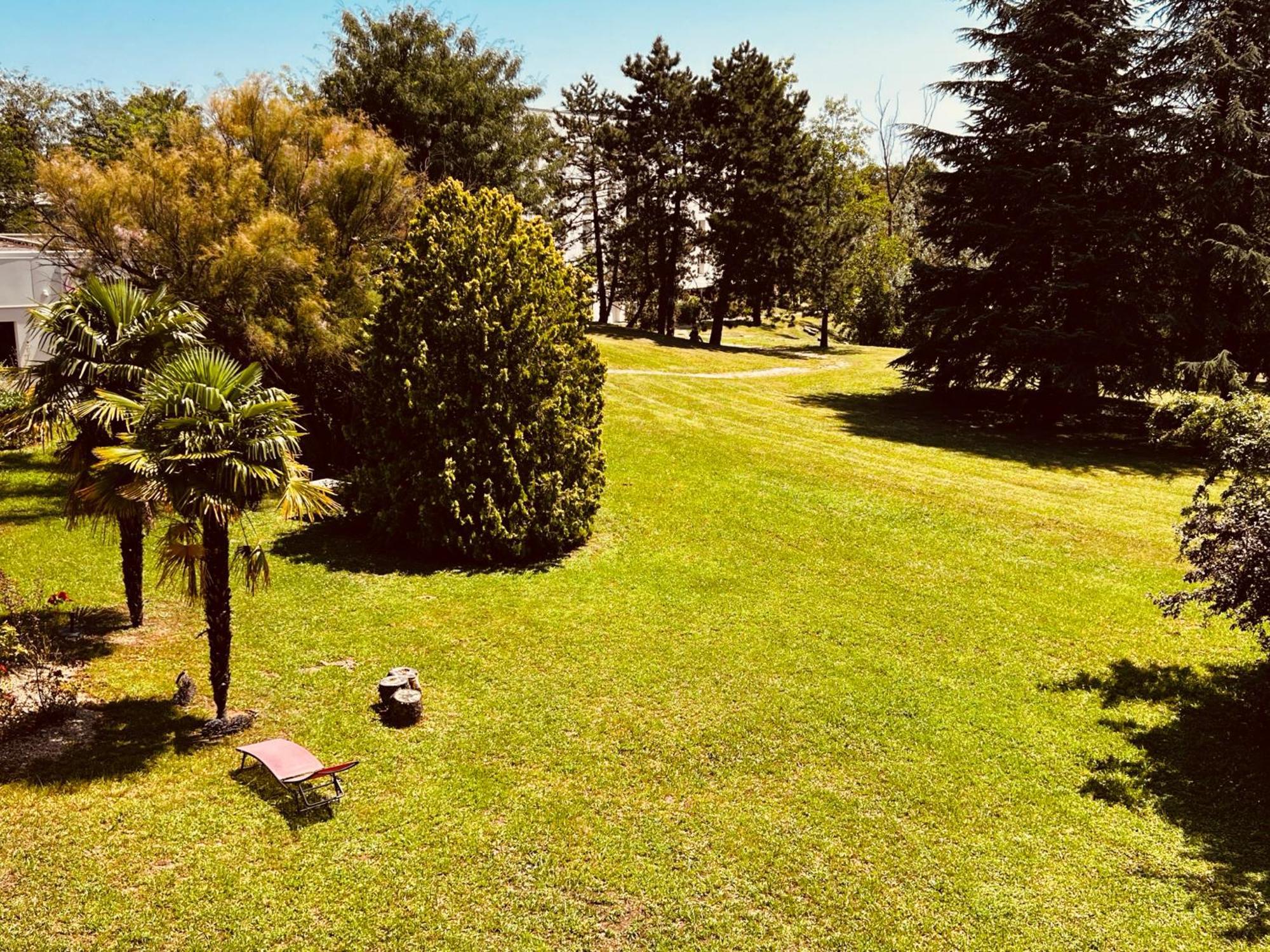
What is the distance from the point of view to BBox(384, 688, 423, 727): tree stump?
10.1 meters

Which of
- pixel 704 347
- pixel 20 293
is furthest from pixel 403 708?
pixel 704 347

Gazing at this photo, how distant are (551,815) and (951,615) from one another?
27.3 ft

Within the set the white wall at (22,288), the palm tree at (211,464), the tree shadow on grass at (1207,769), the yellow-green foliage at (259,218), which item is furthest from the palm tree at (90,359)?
the white wall at (22,288)

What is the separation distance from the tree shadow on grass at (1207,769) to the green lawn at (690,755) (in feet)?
Result: 0.14

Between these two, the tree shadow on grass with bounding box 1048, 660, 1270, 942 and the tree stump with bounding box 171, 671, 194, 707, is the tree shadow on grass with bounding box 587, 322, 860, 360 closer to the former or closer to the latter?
the tree shadow on grass with bounding box 1048, 660, 1270, 942

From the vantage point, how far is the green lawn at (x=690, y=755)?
741 centimetres

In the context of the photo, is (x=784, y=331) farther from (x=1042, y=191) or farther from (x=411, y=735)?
(x=411, y=735)

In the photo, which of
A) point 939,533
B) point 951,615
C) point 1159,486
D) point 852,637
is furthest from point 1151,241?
point 852,637

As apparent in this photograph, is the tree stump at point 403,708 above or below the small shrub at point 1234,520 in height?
below

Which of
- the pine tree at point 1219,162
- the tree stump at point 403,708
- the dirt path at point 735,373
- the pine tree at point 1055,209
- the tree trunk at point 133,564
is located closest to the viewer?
the tree stump at point 403,708

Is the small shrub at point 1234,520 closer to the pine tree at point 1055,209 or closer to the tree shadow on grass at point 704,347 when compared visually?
the pine tree at point 1055,209

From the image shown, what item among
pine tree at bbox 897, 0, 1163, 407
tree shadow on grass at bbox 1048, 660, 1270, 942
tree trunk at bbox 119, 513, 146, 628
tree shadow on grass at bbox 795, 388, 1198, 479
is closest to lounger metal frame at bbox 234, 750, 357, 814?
tree trunk at bbox 119, 513, 146, 628

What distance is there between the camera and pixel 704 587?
14711 millimetres

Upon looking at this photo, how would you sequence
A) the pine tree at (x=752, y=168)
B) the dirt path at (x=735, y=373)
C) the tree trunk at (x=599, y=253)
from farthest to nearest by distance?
1. the tree trunk at (x=599, y=253)
2. the pine tree at (x=752, y=168)
3. the dirt path at (x=735, y=373)
